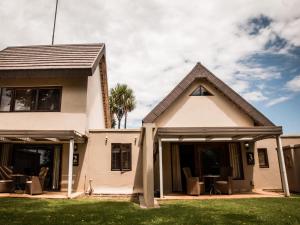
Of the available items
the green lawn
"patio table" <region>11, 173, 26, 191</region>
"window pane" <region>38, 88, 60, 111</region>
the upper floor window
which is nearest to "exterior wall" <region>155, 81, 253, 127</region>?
"window pane" <region>38, 88, 60, 111</region>

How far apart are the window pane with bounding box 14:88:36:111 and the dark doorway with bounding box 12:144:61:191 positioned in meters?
1.94

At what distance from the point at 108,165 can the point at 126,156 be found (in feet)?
3.16

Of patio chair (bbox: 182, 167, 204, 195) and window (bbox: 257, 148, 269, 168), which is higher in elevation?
window (bbox: 257, 148, 269, 168)

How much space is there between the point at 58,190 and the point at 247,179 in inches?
363

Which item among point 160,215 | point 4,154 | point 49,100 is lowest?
point 160,215

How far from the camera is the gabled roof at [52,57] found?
1296cm

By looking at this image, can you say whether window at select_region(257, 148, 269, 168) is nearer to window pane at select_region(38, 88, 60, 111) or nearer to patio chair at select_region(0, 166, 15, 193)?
window pane at select_region(38, 88, 60, 111)

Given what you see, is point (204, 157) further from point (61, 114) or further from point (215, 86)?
point (61, 114)

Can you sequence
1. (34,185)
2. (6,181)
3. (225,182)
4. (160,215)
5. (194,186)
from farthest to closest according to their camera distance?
(225,182), (6,181), (194,186), (34,185), (160,215)

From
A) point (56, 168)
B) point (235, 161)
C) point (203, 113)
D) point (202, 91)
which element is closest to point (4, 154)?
point (56, 168)

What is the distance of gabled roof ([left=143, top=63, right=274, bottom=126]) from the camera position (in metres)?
12.6

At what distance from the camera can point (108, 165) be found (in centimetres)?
1270

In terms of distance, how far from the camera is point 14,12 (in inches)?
512

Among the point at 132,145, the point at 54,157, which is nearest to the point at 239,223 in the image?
the point at 132,145
